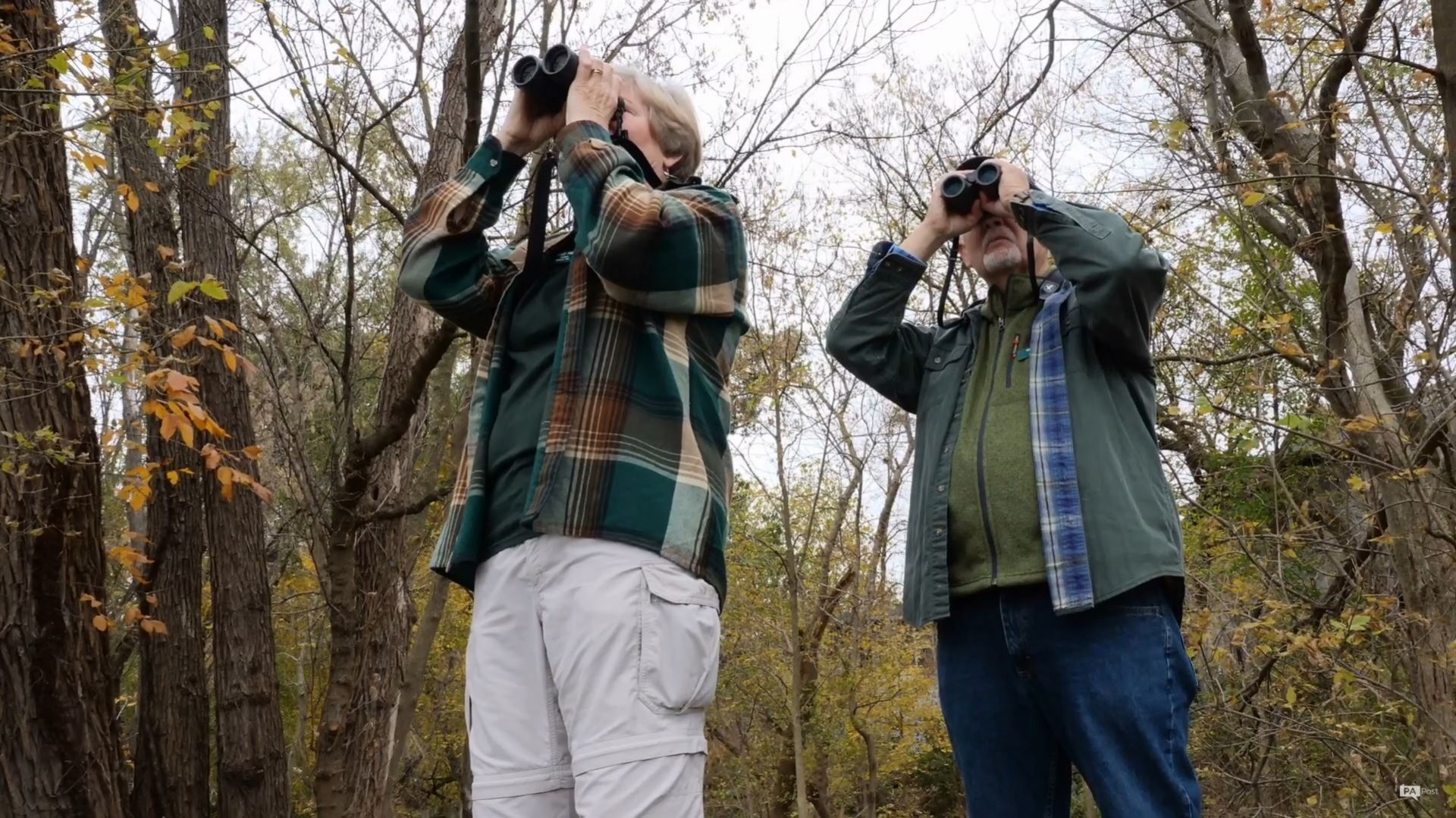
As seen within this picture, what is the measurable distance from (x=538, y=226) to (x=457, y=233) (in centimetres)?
13

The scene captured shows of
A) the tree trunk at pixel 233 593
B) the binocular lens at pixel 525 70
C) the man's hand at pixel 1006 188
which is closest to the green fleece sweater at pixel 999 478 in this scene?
the man's hand at pixel 1006 188

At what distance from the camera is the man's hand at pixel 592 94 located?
5.67 feet

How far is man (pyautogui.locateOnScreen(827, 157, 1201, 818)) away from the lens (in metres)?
1.59

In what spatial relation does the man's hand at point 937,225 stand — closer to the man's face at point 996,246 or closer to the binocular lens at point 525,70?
the man's face at point 996,246

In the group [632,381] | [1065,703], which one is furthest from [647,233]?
[1065,703]

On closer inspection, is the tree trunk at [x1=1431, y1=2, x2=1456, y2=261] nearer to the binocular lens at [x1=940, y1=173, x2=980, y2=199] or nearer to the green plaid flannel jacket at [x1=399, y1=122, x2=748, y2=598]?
the binocular lens at [x1=940, y1=173, x2=980, y2=199]

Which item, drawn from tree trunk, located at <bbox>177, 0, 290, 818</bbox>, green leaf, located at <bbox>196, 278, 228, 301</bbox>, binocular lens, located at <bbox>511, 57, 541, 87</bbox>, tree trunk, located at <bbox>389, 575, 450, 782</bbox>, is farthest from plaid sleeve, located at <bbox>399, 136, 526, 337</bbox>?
tree trunk, located at <bbox>177, 0, 290, 818</bbox>

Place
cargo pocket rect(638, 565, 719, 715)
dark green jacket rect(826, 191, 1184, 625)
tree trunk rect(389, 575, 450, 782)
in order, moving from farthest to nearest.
→ tree trunk rect(389, 575, 450, 782), dark green jacket rect(826, 191, 1184, 625), cargo pocket rect(638, 565, 719, 715)

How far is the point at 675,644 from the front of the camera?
142 cm

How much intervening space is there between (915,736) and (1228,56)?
14003mm

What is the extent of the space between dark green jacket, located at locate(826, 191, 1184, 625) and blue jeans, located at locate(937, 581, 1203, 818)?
0.21ft

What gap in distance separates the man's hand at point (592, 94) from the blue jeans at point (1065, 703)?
3.06 ft

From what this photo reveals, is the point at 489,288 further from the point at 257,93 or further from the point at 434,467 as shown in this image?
the point at 434,467

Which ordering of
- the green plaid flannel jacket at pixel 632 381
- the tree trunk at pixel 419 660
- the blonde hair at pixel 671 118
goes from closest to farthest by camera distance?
1. the green plaid flannel jacket at pixel 632 381
2. the blonde hair at pixel 671 118
3. the tree trunk at pixel 419 660
